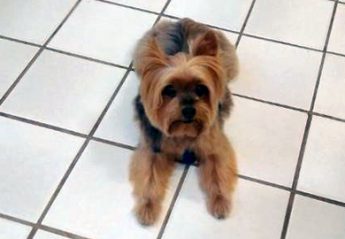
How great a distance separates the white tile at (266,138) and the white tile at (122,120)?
301 millimetres

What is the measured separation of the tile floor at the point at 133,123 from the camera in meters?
1.74

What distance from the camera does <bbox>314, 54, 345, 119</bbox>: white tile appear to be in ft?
6.72

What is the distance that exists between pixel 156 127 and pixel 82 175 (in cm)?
30

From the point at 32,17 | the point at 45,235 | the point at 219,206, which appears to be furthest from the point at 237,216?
the point at 32,17

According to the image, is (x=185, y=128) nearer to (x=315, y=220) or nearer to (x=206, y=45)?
(x=206, y=45)

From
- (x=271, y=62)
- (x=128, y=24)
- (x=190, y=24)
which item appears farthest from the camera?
(x=128, y=24)

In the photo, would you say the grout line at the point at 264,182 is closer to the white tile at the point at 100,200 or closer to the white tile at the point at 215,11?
the white tile at the point at 100,200

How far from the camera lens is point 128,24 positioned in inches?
93.3

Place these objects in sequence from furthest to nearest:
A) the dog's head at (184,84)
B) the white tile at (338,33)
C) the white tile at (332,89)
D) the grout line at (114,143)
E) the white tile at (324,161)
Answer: the white tile at (338,33) < the white tile at (332,89) < the grout line at (114,143) < the white tile at (324,161) < the dog's head at (184,84)

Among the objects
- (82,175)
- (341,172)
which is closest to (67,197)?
(82,175)

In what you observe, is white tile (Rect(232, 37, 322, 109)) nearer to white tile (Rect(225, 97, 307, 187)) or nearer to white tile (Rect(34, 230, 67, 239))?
white tile (Rect(225, 97, 307, 187))

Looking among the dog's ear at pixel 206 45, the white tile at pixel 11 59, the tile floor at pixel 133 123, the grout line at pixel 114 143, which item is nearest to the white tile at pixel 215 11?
the tile floor at pixel 133 123

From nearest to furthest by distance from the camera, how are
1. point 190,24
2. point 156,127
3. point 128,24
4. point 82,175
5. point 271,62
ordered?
point 156,127 < point 82,175 < point 190,24 < point 271,62 < point 128,24

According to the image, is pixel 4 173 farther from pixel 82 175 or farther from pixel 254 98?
pixel 254 98
